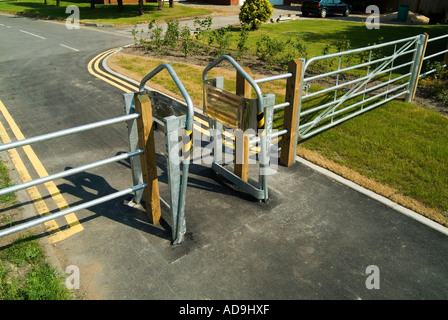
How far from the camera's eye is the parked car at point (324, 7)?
84.6 ft

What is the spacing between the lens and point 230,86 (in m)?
9.95

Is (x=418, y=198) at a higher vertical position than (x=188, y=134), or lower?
lower

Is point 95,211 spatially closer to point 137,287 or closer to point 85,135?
point 137,287

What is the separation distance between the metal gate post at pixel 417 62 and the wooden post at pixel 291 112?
171 inches

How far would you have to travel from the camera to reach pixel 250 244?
13.9 feet

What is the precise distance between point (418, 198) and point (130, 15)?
90.7 feet

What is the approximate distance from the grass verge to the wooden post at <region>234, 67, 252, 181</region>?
2.80m

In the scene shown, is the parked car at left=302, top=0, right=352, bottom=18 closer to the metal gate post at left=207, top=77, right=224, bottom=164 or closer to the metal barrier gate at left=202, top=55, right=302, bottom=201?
the metal barrier gate at left=202, top=55, right=302, bottom=201

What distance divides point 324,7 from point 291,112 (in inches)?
927

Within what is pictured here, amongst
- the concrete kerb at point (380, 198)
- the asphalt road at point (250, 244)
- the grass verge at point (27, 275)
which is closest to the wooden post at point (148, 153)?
the asphalt road at point (250, 244)

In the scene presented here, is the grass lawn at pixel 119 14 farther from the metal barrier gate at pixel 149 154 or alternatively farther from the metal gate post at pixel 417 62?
the metal barrier gate at pixel 149 154

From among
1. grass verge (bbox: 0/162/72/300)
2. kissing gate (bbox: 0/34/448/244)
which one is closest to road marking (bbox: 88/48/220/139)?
kissing gate (bbox: 0/34/448/244)

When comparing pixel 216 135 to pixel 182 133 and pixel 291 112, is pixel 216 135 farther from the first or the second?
pixel 182 133
